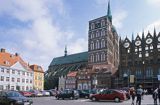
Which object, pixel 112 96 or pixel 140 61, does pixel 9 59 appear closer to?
pixel 140 61

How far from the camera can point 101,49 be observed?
115125mm

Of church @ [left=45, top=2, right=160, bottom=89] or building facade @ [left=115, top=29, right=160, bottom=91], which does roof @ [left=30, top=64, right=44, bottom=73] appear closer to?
church @ [left=45, top=2, right=160, bottom=89]

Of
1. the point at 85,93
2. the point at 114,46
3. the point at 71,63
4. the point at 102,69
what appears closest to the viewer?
the point at 85,93

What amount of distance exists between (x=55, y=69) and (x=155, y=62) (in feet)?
223

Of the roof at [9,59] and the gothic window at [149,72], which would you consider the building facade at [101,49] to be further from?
the roof at [9,59]

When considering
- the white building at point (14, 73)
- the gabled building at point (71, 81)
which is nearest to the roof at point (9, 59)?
the white building at point (14, 73)

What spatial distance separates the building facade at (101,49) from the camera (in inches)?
4272

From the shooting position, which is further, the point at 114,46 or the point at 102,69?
the point at 114,46

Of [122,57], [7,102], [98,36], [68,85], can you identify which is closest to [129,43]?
[122,57]

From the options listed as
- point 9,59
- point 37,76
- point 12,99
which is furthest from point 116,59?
point 12,99

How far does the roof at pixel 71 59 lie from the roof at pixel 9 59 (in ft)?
157

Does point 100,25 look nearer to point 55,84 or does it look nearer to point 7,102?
point 55,84

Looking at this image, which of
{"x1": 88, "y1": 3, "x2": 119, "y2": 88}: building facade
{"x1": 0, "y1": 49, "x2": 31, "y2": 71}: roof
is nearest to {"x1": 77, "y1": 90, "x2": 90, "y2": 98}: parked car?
{"x1": 0, "y1": 49, "x2": 31, "y2": 71}: roof

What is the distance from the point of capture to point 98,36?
386ft
